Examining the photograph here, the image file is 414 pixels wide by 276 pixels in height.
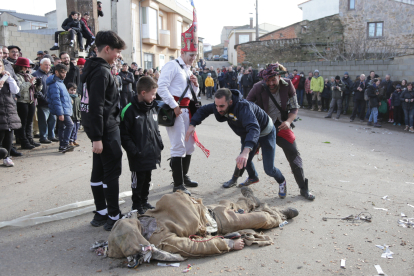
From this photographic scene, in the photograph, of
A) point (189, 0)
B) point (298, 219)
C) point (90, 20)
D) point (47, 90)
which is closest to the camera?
point (298, 219)

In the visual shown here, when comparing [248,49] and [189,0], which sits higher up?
[248,49]

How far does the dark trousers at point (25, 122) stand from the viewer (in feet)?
24.5

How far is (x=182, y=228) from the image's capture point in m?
3.34

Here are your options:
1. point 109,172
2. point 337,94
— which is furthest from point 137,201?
point 337,94

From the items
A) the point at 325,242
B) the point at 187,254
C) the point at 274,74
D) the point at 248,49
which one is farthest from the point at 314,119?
the point at 248,49

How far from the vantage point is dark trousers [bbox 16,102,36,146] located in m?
7.48

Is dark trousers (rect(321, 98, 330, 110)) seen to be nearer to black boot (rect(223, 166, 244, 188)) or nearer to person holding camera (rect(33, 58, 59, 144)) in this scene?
black boot (rect(223, 166, 244, 188))

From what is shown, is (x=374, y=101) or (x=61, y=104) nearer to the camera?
(x=61, y=104)

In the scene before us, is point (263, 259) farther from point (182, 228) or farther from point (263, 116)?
point (263, 116)

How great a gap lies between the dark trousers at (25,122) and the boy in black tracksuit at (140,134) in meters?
4.49

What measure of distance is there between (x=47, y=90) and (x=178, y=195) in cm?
580

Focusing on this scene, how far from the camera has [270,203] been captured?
16.2 feet

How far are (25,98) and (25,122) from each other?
1.85 feet

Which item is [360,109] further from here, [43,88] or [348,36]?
[348,36]
